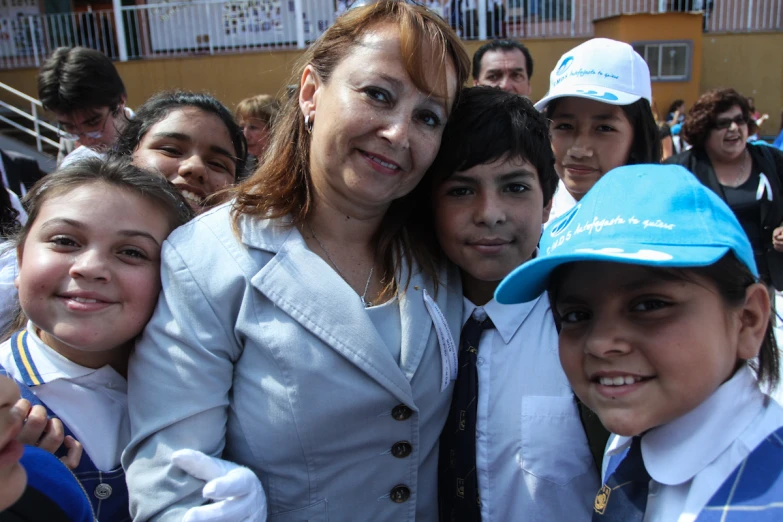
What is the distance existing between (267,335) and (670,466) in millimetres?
863

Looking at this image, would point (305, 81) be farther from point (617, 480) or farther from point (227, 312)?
point (617, 480)

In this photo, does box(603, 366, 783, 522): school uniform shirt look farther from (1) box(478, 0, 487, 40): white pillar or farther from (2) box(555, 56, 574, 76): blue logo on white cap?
(1) box(478, 0, 487, 40): white pillar

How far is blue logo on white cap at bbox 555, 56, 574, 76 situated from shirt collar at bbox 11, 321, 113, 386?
2.00m

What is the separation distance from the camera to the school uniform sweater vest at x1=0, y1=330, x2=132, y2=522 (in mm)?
1415

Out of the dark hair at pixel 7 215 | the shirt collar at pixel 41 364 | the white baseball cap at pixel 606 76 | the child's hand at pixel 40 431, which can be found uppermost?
the white baseball cap at pixel 606 76

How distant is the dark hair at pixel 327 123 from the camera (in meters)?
1.55

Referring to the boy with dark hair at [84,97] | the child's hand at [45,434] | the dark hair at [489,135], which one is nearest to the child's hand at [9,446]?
the child's hand at [45,434]

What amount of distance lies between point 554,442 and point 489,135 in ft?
2.68

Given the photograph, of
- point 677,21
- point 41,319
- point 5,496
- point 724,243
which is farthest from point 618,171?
point 677,21

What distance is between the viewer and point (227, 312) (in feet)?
4.59

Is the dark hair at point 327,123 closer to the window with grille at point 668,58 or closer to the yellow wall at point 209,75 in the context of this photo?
the yellow wall at point 209,75

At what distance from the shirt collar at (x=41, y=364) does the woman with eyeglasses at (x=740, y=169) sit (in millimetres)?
3924

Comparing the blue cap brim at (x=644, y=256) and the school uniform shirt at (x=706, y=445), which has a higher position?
the blue cap brim at (x=644, y=256)

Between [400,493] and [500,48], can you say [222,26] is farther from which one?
[400,493]
